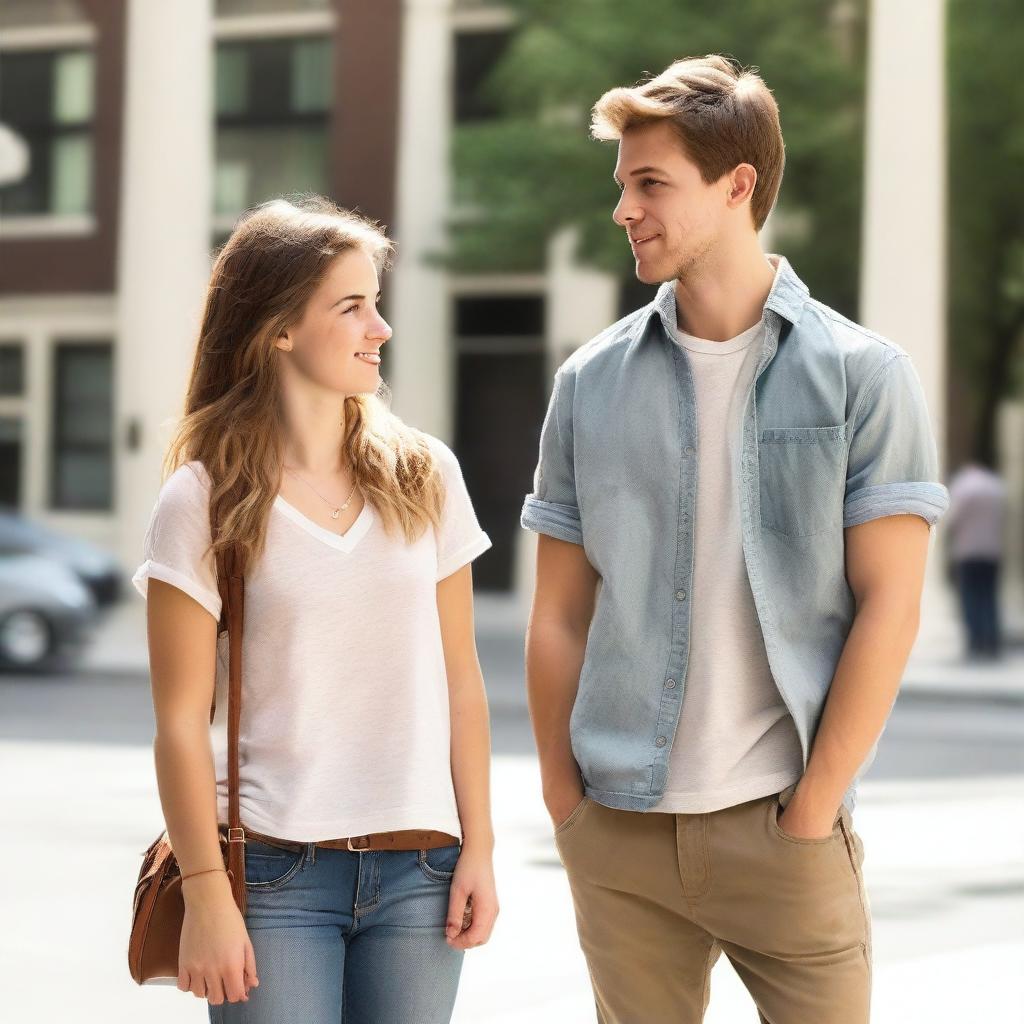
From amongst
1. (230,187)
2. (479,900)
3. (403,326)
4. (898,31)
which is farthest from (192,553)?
(230,187)

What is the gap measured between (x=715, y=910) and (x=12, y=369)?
2098 centimetres

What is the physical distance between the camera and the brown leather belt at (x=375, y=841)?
2.61m

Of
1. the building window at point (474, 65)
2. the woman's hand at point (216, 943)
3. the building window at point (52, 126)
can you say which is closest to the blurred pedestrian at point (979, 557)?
the building window at point (474, 65)

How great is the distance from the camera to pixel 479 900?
2.66 metres

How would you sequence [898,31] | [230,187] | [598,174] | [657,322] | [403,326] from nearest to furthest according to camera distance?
[657,322] → [898,31] → [598,174] → [403,326] → [230,187]

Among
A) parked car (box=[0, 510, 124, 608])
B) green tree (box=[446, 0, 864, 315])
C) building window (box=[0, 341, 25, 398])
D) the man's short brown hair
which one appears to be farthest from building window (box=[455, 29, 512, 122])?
the man's short brown hair

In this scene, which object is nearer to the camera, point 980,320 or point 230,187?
point 980,320

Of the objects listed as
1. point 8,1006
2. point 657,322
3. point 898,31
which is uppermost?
point 898,31

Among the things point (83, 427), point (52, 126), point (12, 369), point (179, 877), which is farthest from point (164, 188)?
point (179, 877)

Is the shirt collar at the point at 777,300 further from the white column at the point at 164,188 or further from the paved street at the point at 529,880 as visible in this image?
the white column at the point at 164,188

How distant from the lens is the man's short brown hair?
103 inches

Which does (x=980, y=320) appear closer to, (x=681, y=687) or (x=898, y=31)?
(x=898, y=31)

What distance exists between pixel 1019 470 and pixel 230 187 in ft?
33.5

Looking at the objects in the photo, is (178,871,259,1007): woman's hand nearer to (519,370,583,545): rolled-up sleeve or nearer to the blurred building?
Result: (519,370,583,545): rolled-up sleeve
